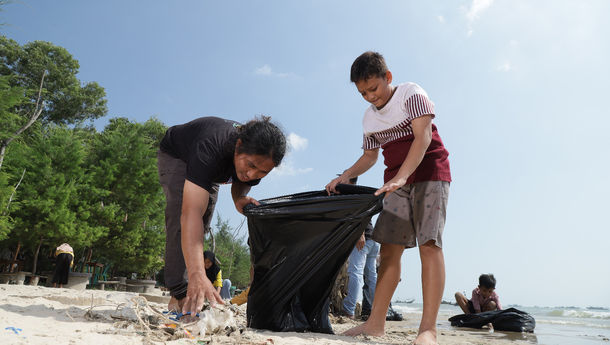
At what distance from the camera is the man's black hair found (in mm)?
2051

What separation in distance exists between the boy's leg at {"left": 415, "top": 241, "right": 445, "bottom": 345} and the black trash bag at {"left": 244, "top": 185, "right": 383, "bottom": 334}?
431mm

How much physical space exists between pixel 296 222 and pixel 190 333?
936mm

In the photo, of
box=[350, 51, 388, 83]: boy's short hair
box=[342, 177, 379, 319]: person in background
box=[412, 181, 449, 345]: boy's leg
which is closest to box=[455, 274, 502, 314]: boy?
box=[342, 177, 379, 319]: person in background

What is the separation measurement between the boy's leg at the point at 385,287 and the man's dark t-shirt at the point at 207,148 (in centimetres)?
106

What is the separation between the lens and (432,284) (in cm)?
240

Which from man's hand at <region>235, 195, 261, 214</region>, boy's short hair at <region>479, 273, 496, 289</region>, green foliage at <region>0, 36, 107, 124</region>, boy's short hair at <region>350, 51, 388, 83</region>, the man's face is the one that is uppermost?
green foliage at <region>0, 36, 107, 124</region>

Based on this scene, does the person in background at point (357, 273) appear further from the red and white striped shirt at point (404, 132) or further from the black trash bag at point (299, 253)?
the black trash bag at point (299, 253)

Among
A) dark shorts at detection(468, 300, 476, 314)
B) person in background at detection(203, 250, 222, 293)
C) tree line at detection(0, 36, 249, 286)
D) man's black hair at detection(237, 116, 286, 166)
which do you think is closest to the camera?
man's black hair at detection(237, 116, 286, 166)

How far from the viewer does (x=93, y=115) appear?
25.0m

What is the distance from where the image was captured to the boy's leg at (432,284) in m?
2.38

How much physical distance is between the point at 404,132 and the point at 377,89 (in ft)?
1.17

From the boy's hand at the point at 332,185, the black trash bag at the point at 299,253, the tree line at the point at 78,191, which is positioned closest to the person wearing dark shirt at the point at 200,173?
the black trash bag at the point at 299,253

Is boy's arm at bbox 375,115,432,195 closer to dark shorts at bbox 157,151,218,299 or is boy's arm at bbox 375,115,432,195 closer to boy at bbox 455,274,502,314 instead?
dark shorts at bbox 157,151,218,299

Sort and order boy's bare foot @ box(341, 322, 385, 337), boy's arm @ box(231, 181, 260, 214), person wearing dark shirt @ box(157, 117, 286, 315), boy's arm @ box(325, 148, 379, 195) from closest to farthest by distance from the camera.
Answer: person wearing dark shirt @ box(157, 117, 286, 315), boy's arm @ box(231, 181, 260, 214), boy's bare foot @ box(341, 322, 385, 337), boy's arm @ box(325, 148, 379, 195)
